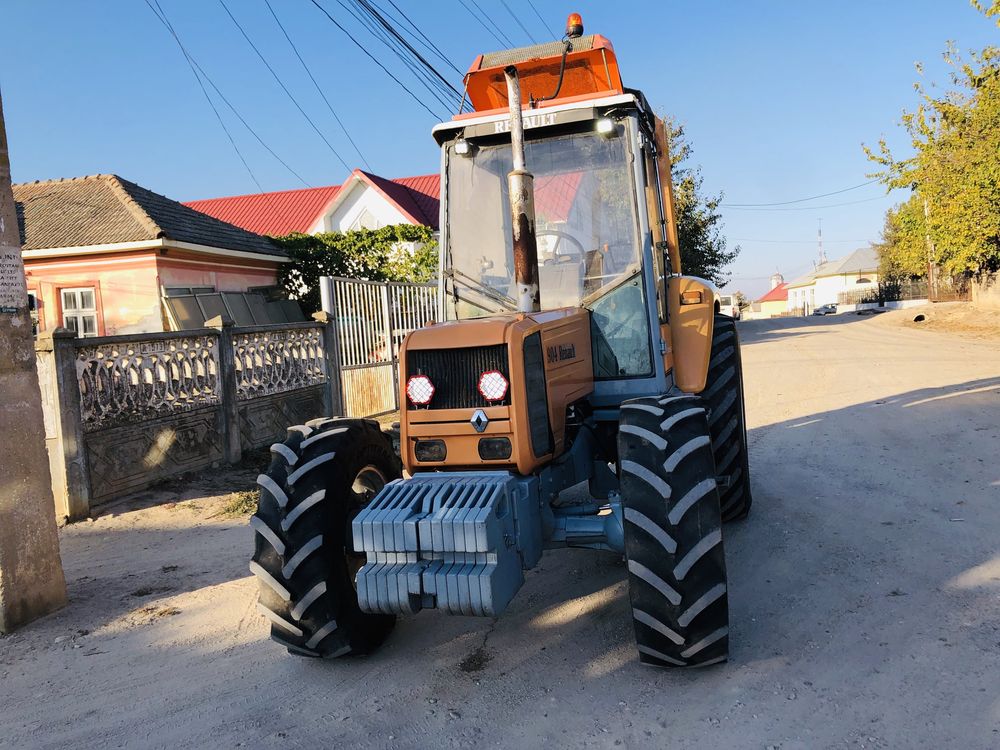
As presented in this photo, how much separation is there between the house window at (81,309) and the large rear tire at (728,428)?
13.1 meters

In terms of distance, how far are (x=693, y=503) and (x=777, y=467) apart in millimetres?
4268

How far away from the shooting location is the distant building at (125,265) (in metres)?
14.7

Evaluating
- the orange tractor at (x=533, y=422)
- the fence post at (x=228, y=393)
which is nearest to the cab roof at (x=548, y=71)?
the orange tractor at (x=533, y=422)

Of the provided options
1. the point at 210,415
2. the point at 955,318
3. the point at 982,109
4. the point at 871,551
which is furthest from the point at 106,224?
the point at 955,318

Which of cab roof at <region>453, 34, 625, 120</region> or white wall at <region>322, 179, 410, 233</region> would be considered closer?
cab roof at <region>453, 34, 625, 120</region>

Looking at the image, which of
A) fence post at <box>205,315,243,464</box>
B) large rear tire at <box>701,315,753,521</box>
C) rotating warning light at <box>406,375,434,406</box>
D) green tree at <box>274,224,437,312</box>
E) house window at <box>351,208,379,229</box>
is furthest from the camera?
house window at <box>351,208,379,229</box>

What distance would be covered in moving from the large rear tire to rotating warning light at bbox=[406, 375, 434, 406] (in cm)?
227

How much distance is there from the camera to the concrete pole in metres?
4.55

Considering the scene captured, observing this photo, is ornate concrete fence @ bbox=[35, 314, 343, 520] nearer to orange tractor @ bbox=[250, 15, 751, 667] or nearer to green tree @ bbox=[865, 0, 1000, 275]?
orange tractor @ bbox=[250, 15, 751, 667]

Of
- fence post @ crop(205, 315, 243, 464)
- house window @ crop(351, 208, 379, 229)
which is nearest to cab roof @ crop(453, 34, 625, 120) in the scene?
fence post @ crop(205, 315, 243, 464)

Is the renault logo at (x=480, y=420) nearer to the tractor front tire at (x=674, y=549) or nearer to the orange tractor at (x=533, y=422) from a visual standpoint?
the orange tractor at (x=533, y=422)

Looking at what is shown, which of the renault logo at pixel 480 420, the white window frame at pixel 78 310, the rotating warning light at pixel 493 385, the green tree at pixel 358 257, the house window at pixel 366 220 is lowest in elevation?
the renault logo at pixel 480 420

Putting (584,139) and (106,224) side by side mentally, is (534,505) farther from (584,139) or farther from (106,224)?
(106,224)

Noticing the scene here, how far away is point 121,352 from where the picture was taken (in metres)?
7.09
